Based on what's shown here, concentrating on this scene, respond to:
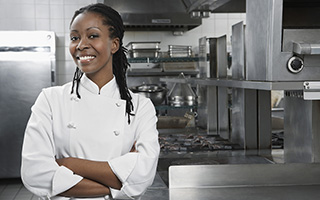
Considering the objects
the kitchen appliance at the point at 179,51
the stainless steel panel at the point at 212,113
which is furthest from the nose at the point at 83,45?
the kitchen appliance at the point at 179,51

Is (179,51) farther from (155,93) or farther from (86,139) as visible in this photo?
(86,139)

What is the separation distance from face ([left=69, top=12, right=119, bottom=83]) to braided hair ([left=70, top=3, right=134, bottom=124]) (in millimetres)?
18

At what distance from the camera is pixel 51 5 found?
575 cm

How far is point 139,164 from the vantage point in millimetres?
1245

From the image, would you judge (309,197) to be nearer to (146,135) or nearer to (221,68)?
(146,135)

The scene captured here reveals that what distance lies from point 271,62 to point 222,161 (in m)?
0.68

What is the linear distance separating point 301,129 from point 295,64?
2.21 feet

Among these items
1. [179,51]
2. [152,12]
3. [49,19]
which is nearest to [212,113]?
[179,51]

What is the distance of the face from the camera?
121 cm

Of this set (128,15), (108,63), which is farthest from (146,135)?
(128,15)

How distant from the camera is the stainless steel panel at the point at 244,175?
75.4 inches

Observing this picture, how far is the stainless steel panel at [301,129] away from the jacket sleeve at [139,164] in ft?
3.49

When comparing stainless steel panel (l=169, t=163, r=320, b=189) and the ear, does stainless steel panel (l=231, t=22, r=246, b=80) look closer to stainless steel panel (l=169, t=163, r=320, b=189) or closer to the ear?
stainless steel panel (l=169, t=163, r=320, b=189)

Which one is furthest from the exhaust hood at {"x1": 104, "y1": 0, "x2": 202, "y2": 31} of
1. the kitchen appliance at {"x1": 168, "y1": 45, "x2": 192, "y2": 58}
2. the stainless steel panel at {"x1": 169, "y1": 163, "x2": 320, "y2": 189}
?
the stainless steel panel at {"x1": 169, "y1": 163, "x2": 320, "y2": 189}
